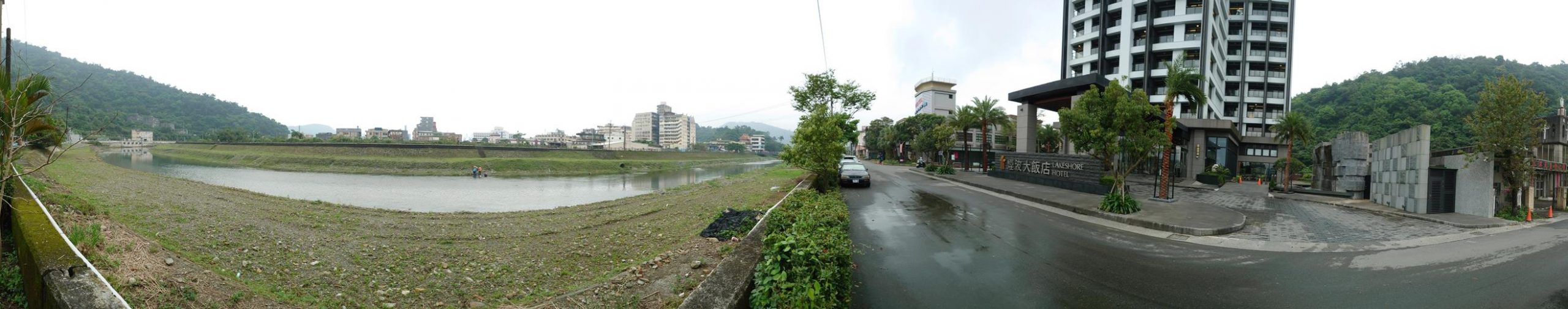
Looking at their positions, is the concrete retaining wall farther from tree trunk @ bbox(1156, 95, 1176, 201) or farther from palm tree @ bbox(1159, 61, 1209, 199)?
palm tree @ bbox(1159, 61, 1209, 199)

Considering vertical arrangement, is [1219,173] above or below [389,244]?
above

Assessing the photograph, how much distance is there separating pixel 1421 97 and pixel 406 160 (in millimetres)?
96261

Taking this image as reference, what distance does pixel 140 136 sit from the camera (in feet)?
220

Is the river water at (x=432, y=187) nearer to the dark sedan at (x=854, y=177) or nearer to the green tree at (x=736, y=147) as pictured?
the dark sedan at (x=854, y=177)

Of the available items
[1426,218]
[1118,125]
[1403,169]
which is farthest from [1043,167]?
[1426,218]

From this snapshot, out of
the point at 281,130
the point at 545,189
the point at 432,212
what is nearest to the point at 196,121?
the point at 281,130

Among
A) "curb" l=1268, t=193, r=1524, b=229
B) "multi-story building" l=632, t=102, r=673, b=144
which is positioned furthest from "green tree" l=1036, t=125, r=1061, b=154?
"multi-story building" l=632, t=102, r=673, b=144

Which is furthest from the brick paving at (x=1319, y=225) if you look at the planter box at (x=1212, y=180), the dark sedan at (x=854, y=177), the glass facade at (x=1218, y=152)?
the glass facade at (x=1218, y=152)

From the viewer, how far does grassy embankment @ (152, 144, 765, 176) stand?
4169 centimetres

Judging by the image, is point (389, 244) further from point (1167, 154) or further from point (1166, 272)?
point (1167, 154)

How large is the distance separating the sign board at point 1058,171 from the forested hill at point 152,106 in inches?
3134

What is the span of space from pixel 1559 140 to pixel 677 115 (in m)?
168

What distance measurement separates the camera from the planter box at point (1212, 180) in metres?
27.3

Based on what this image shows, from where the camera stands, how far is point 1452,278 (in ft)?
19.4
